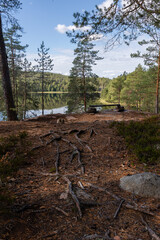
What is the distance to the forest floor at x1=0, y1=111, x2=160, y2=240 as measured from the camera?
2230mm

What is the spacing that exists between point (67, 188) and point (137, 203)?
4.80 feet

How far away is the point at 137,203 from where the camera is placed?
303 cm

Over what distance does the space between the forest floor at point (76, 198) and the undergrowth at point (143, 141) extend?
10.3 inches

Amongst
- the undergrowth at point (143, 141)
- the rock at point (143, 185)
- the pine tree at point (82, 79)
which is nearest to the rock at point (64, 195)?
the rock at point (143, 185)

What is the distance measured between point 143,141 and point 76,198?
3795 millimetres

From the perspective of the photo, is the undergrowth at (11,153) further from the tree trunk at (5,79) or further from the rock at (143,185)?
the tree trunk at (5,79)

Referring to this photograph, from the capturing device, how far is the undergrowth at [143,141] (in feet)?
16.5

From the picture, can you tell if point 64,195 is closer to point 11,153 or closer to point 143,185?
point 143,185

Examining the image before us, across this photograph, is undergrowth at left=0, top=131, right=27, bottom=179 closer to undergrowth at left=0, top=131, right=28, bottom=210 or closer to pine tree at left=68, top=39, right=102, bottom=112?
undergrowth at left=0, top=131, right=28, bottom=210

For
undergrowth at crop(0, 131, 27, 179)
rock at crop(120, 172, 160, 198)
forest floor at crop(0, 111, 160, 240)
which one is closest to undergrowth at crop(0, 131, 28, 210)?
undergrowth at crop(0, 131, 27, 179)

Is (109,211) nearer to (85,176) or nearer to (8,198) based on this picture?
(85,176)

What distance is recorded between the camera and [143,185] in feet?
11.3

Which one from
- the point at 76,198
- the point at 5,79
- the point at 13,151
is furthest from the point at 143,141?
the point at 5,79

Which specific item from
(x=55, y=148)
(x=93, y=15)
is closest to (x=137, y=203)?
(x=55, y=148)
